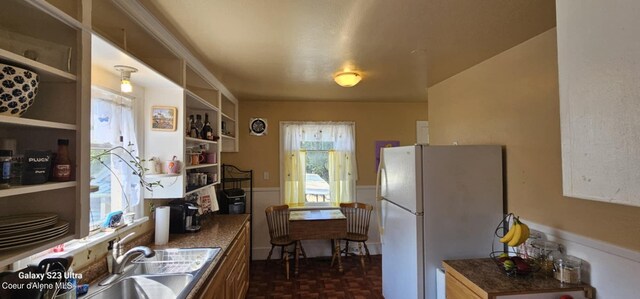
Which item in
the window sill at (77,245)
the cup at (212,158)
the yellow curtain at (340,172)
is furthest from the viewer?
the yellow curtain at (340,172)

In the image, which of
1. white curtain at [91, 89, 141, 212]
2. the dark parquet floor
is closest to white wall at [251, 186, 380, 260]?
the dark parquet floor

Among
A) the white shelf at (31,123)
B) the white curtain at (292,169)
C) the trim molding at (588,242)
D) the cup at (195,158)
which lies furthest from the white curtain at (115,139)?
the trim molding at (588,242)

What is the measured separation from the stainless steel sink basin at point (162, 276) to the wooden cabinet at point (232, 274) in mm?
102

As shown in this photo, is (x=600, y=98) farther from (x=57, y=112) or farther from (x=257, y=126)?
(x=257, y=126)

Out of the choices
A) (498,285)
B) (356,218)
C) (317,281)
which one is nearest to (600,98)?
(498,285)

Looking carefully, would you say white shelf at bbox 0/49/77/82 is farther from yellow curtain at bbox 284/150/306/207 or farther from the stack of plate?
yellow curtain at bbox 284/150/306/207

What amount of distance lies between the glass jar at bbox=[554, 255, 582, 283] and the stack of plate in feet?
7.54

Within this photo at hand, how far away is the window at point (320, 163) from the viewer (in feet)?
13.5

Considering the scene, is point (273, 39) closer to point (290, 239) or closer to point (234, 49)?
point (234, 49)

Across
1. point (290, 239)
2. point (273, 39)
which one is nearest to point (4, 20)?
point (273, 39)

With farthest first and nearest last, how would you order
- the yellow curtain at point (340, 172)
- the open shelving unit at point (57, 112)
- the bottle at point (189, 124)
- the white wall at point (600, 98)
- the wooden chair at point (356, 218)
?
1. the yellow curtain at point (340, 172)
2. the wooden chair at point (356, 218)
3. the bottle at point (189, 124)
4. the open shelving unit at point (57, 112)
5. the white wall at point (600, 98)

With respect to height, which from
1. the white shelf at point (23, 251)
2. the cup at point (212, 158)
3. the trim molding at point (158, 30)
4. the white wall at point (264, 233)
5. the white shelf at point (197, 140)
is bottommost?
the white wall at point (264, 233)

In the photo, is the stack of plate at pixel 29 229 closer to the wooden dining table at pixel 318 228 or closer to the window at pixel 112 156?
the window at pixel 112 156

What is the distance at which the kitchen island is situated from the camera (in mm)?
1464
